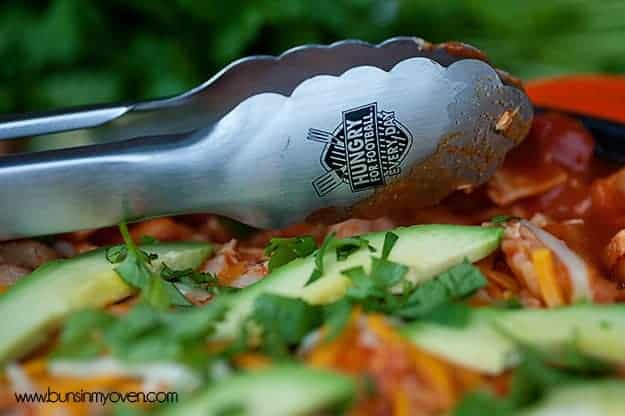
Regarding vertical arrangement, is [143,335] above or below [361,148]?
below

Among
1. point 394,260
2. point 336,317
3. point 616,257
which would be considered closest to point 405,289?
point 394,260

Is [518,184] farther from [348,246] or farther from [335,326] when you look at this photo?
[335,326]

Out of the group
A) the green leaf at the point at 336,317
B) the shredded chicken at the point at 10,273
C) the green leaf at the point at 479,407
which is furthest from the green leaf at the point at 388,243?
the shredded chicken at the point at 10,273

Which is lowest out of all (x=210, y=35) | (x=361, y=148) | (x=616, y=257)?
(x=616, y=257)

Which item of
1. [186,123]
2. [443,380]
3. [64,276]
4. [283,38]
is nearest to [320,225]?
[186,123]

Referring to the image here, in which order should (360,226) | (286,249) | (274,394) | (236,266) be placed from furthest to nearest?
(360,226) < (236,266) < (286,249) < (274,394)

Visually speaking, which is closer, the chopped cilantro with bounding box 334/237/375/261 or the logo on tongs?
the chopped cilantro with bounding box 334/237/375/261

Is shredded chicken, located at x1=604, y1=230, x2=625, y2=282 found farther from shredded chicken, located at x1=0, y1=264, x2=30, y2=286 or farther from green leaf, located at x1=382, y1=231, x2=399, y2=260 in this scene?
shredded chicken, located at x1=0, y1=264, x2=30, y2=286

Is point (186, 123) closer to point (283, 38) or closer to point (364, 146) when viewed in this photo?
point (364, 146)

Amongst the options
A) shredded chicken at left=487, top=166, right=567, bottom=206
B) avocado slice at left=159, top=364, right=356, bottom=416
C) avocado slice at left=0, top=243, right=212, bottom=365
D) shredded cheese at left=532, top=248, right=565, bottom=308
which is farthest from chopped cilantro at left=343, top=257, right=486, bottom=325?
shredded chicken at left=487, top=166, right=567, bottom=206
